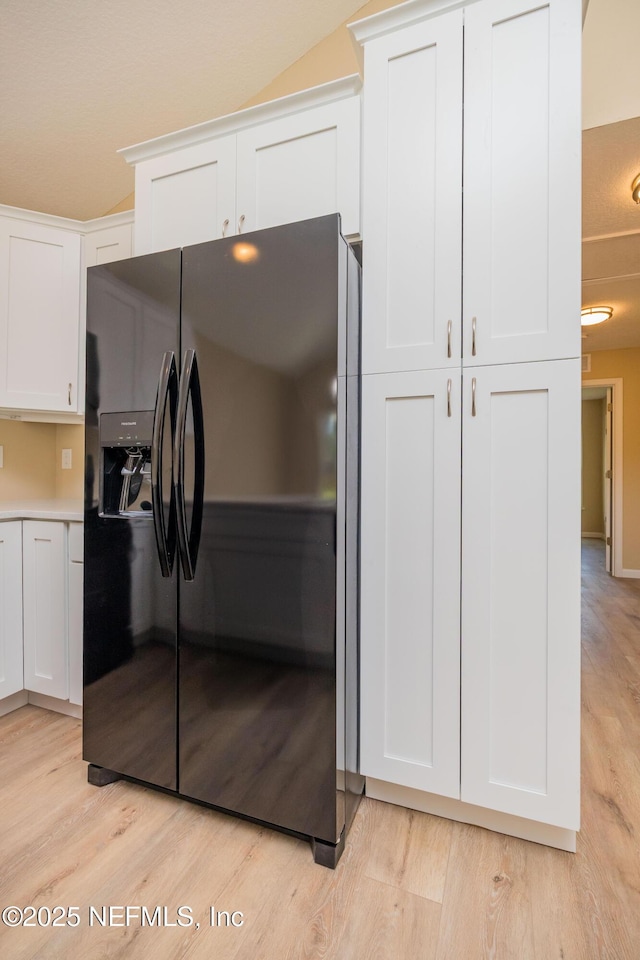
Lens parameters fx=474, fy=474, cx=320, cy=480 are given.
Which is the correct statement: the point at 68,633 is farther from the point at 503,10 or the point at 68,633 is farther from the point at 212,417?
the point at 503,10

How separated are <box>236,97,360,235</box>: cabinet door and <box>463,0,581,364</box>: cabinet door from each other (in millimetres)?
388

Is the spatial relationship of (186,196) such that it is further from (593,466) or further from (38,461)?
(593,466)

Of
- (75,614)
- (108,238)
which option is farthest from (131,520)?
(108,238)

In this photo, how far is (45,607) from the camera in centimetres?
221

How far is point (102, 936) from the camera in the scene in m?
1.16

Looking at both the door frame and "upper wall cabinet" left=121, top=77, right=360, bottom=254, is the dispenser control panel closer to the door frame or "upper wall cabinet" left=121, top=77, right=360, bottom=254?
"upper wall cabinet" left=121, top=77, right=360, bottom=254

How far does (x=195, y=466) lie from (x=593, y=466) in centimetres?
901

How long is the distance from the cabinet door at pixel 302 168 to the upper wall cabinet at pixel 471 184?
0.07 m

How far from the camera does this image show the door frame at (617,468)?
218 inches

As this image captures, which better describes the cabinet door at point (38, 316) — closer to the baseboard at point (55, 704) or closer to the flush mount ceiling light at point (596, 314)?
the baseboard at point (55, 704)

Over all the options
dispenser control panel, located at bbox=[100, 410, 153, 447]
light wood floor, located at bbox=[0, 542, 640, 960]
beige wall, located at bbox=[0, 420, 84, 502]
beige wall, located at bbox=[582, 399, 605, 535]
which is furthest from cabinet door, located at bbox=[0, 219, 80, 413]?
beige wall, located at bbox=[582, 399, 605, 535]

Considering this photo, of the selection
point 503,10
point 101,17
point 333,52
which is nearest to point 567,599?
point 503,10

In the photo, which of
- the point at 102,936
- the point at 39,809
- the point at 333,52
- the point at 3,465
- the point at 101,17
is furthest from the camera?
the point at 3,465

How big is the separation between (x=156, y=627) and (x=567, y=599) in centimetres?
129
